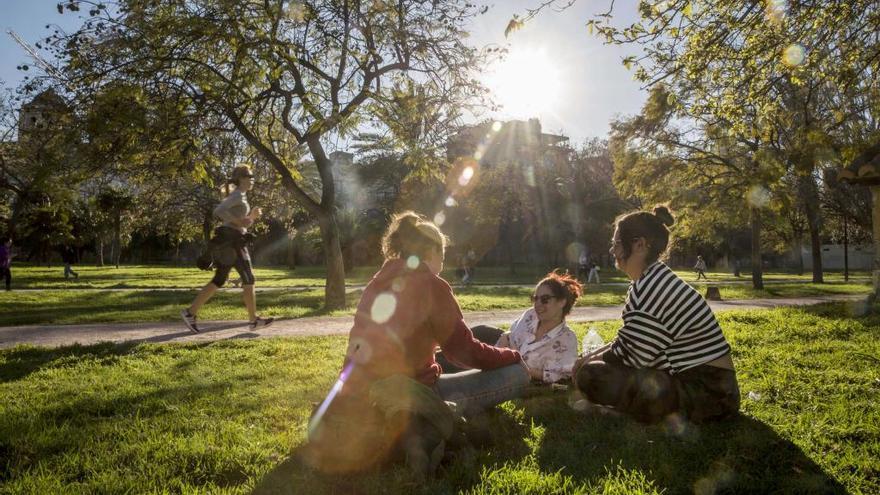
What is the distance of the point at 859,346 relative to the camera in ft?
22.2

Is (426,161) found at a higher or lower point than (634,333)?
higher

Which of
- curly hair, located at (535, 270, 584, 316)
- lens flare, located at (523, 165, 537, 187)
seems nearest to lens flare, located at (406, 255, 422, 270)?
curly hair, located at (535, 270, 584, 316)

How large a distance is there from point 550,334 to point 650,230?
147 centimetres

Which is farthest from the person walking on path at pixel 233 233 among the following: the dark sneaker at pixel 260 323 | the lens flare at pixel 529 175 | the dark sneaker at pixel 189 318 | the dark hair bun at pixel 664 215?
the lens flare at pixel 529 175

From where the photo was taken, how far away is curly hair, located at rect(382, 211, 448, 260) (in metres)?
3.42

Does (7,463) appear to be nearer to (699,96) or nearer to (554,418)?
(554,418)

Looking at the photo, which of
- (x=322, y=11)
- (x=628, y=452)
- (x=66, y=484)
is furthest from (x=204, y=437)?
(x=322, y=11)

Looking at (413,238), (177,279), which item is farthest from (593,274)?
(413,238)

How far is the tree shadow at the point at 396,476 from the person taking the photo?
108 inches

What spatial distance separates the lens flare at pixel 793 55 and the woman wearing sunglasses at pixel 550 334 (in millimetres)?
3876

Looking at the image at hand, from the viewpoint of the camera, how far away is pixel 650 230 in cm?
393

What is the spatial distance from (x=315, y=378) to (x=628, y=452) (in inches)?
125

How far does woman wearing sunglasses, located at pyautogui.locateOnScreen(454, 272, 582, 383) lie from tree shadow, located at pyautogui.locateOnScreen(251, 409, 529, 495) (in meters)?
1.61

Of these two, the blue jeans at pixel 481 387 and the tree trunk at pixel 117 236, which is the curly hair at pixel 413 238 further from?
the tree trunk at pixel 117 236
